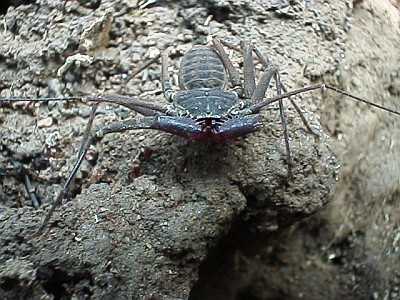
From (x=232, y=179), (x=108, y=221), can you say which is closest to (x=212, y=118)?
(x=232, y=179)

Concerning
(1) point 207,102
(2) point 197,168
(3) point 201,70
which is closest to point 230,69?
(3) point 201,70

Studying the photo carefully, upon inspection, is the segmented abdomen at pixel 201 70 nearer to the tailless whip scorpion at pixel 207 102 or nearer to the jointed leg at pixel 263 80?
the tailless whip scorpion at pixel 207 102

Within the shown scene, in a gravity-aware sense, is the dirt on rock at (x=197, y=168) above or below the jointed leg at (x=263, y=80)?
below

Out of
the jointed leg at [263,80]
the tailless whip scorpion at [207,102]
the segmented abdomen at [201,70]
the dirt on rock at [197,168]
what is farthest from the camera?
the segmented abdomen at [201,70]

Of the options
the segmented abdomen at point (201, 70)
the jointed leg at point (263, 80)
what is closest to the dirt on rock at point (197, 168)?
the jointed leg at point (263, 80)

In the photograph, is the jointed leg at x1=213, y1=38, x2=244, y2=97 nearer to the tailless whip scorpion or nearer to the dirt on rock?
the tailless whip scorpion

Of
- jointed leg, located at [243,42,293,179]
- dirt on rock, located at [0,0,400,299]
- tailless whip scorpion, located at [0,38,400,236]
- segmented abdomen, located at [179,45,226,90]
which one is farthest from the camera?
segmented abdomen, located at [179,45,226,90]

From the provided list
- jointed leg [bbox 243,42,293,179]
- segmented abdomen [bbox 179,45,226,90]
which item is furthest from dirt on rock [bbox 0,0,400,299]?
segmented abdomen [bbox 179,45,226,90]

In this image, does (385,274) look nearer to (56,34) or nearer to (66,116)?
(66,116)
